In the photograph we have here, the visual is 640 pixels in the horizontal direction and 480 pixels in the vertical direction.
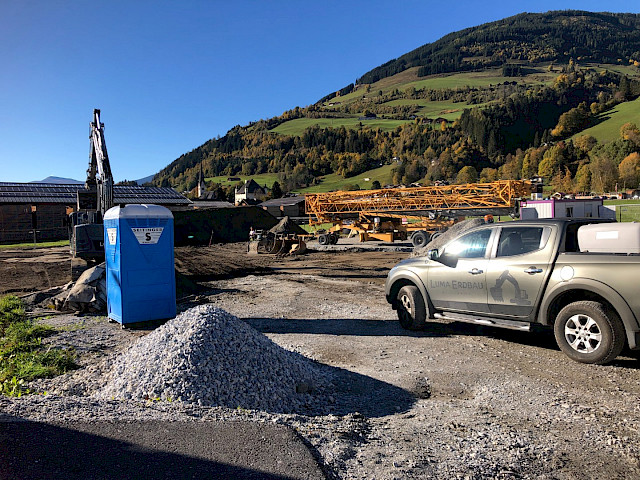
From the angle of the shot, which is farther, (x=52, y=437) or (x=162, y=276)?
(x=162, y=276)

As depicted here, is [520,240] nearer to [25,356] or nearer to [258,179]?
[25,356]

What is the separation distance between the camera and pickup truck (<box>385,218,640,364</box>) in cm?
619

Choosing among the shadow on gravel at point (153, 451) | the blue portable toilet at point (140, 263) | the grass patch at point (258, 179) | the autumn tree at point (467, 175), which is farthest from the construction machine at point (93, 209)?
the grass patch at point (258, 179)

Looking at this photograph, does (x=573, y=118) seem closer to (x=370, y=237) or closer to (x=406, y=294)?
(x=370, y=237)

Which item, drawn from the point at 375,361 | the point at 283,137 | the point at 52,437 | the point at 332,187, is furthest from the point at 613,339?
the point at 283,137

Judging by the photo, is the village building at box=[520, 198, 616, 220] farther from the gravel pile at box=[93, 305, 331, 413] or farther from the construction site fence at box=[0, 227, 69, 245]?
the construction site fence at box=[0, 227, 69, 245]

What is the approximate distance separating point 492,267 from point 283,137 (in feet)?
619

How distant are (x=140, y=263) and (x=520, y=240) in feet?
23.6

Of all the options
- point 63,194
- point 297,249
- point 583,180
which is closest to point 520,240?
point 297,249

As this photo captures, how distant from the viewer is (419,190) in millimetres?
31578

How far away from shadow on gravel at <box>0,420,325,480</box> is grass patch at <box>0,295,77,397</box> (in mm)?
1951

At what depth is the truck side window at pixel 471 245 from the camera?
7879 mm

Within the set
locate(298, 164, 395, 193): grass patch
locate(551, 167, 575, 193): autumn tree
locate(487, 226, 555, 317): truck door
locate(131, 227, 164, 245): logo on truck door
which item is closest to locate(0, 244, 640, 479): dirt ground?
locate(487, 226, 555, 317): truck door

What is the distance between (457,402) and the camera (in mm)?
5523
